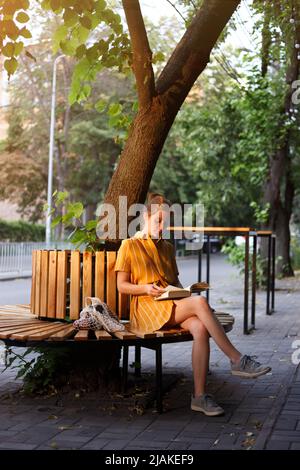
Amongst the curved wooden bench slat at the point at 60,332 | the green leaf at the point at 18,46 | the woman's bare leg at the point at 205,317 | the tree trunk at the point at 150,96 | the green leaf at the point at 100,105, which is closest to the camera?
the curved wooden bench slat at the point at 60,332

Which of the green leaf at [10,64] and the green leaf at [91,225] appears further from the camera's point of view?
the green leaf at [91,225]

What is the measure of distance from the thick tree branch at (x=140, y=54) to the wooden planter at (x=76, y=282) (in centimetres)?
143

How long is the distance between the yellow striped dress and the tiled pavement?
67cm

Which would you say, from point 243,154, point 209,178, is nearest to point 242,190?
point 209,178

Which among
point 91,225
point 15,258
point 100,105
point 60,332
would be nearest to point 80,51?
point 100,105

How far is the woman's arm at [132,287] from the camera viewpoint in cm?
562

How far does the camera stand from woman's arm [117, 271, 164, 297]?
5.62 metres

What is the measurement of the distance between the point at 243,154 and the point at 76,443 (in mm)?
17872

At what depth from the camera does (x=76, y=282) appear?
6.04m

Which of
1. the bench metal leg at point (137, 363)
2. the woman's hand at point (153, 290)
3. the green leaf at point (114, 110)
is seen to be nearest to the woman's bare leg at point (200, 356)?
the woman's hand at point (153, 290)

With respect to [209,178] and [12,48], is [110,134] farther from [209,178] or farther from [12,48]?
[12,48]

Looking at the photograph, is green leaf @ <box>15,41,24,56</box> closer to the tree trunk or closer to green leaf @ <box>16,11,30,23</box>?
green leaf @ <box>16,11,30,23</box>

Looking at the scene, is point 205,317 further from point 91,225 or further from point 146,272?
point 91,225

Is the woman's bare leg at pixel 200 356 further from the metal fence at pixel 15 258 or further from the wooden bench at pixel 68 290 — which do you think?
the metal fence at pixel 15 258
